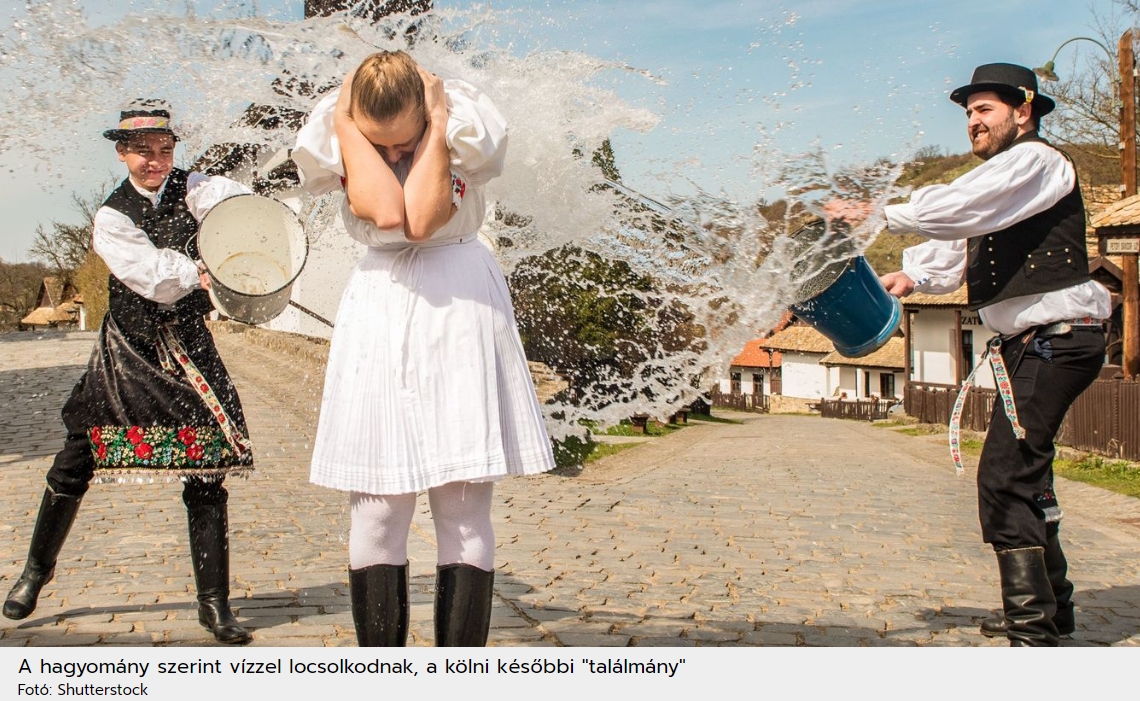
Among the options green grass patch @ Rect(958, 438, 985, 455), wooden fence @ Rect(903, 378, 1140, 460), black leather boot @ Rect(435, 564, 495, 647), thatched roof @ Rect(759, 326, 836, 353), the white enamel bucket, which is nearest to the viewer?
black leather boot @ Rect(435, 564, 495, 647)

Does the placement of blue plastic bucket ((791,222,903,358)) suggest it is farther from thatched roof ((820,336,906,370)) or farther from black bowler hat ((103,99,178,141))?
thatched roof ((820,336,906,370))

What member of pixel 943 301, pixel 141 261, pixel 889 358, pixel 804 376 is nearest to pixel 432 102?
pixel 141 261

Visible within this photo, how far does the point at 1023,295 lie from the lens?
3.66 metres

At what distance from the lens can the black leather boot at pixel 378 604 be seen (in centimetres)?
281

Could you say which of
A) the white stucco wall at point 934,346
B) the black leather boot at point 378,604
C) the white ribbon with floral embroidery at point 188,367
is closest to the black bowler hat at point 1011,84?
the black leather boot at point 378,604

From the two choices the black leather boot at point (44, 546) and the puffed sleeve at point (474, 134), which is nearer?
the puffed sleeve at point (474, 134)

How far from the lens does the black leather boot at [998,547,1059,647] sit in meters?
3.59

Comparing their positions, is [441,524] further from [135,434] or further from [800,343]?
[800,343]

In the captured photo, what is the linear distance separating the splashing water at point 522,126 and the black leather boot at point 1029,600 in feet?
4.03

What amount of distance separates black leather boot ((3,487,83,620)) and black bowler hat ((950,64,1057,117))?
3748mm

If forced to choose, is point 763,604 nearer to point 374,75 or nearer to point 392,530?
point 392,530

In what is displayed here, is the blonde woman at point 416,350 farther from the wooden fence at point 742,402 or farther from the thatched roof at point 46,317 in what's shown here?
the wooden fence at point 742,402

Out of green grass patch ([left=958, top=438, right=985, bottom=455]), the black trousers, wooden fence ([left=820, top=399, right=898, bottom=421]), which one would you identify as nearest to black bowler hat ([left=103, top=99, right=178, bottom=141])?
the black trousers

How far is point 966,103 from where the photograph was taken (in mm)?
3824
